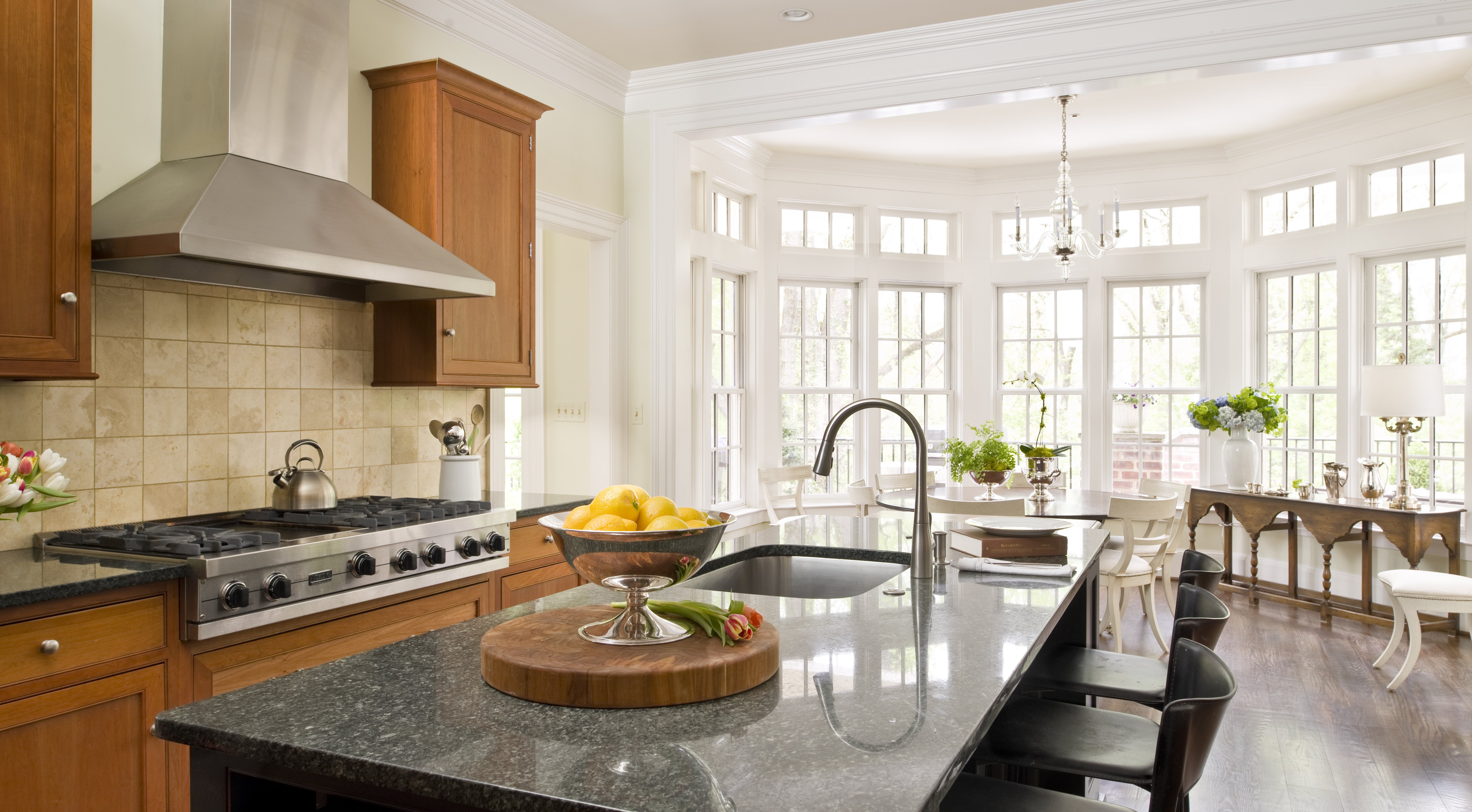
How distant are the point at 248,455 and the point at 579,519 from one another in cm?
217

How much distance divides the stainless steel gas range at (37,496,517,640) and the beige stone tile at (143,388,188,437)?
26 centimetres

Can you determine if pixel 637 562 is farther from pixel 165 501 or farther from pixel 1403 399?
pixel 1403 399

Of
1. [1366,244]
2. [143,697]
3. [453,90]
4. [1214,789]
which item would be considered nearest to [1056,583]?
[1214,789]

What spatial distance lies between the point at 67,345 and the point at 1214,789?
350 centimetres

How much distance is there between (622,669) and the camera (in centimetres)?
113

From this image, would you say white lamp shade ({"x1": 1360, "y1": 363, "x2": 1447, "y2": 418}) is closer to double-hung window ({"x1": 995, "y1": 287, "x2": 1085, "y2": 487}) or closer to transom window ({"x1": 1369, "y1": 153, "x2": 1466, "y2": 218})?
transom window ({"x1": 1369, "y1": 153, "x2": 1466, "y2": 218})

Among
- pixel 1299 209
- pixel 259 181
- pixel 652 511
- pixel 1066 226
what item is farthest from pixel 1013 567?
pixel 1299 209

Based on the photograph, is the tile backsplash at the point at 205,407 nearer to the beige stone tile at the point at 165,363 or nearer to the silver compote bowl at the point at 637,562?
the beige stone tile at the point at 165,363

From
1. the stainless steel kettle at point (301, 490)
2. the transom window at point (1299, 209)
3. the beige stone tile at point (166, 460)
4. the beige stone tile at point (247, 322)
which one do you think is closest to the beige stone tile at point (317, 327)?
the beige stone tile at point (247, 322)

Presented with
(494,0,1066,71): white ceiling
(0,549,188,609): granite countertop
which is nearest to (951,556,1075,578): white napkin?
(0,549,188,609): granite countertop

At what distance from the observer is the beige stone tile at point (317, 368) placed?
10.3 ft

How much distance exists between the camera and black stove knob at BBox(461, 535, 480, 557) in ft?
9.53

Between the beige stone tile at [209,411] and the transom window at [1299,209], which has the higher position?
the transom window at [1299,209]

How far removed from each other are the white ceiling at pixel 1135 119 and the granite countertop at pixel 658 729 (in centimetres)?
390
